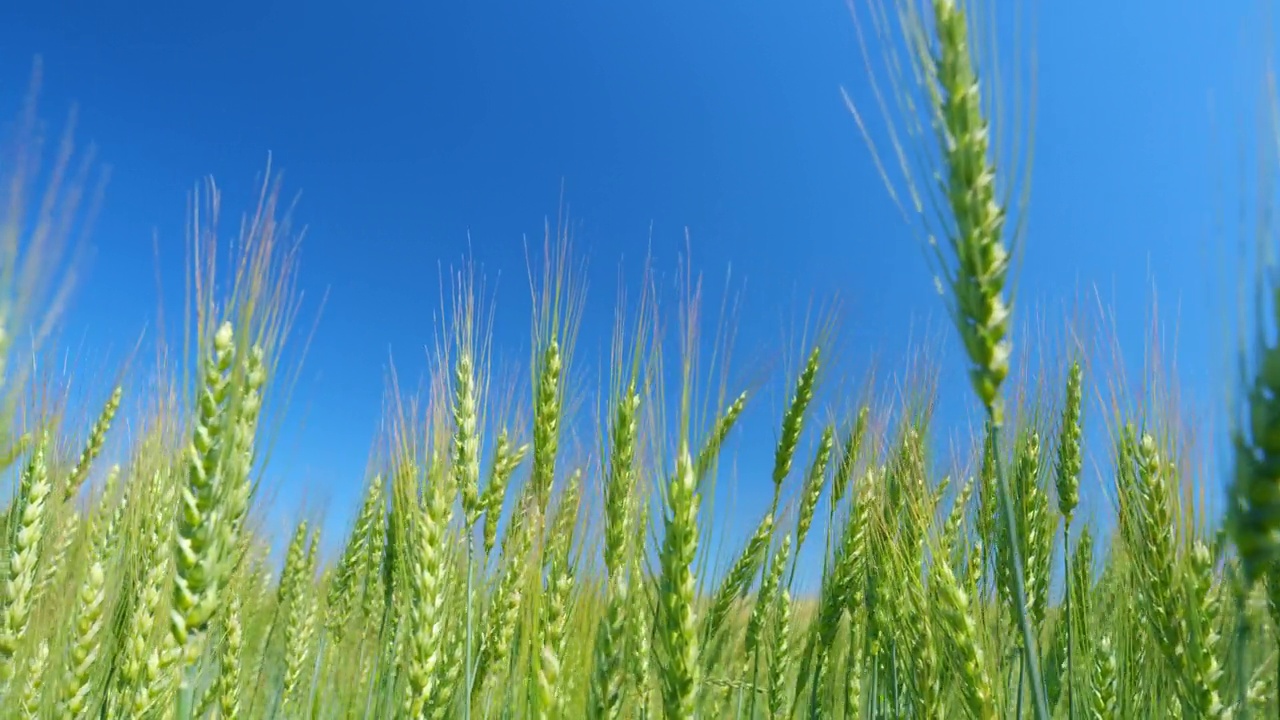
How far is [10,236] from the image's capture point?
225cm

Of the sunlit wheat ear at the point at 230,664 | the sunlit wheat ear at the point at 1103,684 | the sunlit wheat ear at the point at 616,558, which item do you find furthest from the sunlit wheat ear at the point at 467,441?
the sunlit wheat ear at the point at 1103,684

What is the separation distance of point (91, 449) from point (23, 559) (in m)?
2.21

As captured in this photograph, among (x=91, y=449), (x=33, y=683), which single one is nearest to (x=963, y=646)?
(x=33, y=683)

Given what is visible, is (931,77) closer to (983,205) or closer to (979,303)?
(983,205)

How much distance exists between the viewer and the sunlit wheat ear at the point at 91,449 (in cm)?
446

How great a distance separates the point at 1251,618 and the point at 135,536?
2963 mm

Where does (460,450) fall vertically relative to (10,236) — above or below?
Result: below

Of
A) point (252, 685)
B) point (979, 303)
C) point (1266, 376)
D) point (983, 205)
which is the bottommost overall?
point (252, 685)

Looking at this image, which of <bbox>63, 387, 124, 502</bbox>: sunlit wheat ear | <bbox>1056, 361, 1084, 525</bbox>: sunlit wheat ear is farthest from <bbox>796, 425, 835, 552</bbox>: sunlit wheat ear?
<bbox>63, 387, 124, 502</bbox>: sunlit wheat ear

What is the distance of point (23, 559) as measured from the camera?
266cm

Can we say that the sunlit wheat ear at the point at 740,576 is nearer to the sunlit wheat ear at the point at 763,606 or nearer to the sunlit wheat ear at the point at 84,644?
the sunlit wheat ear at the point at 763,606

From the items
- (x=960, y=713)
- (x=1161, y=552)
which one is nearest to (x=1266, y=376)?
(x=1161, y=552)

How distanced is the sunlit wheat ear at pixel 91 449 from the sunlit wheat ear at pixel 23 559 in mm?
1506

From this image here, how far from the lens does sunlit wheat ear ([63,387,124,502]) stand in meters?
4.46
